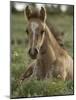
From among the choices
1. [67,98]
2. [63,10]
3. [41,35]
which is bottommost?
[67,98]

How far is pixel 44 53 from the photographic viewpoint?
9.29 feet

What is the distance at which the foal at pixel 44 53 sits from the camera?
278cm

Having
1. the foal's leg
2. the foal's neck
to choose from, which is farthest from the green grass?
the foal's neck

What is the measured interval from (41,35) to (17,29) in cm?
26

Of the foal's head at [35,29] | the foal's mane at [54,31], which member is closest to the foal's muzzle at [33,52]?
the foal's head at [35,29]

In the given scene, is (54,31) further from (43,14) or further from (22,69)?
(22,69)

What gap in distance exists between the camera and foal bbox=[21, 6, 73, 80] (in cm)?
278

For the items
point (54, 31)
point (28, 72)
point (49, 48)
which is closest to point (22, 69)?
point (28, 72)

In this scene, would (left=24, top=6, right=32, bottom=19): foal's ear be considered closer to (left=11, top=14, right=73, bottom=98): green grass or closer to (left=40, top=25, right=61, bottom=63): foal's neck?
(left=11, top=14, right=73, bottom=98): green grass

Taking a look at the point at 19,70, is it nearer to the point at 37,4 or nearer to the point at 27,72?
the point at 27,72

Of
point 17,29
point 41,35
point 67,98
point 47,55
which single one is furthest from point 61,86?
point 17,29

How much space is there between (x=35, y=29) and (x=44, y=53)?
0.27m
